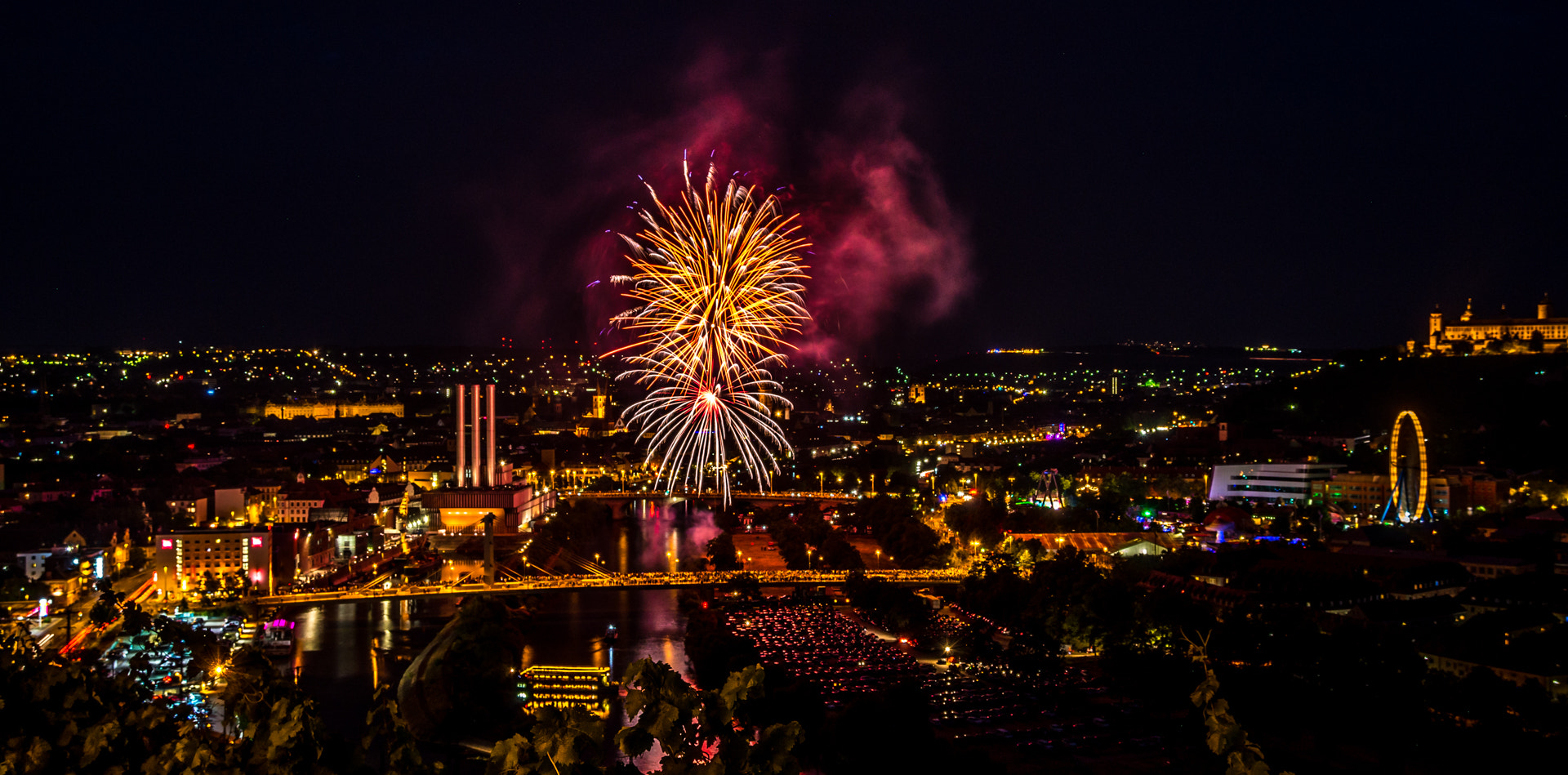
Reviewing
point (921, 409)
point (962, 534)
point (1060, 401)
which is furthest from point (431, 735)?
point (1060, 401)

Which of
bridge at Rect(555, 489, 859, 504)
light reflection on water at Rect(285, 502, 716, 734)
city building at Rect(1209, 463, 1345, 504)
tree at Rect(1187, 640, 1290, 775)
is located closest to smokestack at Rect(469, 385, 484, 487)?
bridge at Rect(555, 489, 859, 504)

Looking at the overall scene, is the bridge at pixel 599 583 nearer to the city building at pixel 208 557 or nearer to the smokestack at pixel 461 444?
the city building at pixel 208 557

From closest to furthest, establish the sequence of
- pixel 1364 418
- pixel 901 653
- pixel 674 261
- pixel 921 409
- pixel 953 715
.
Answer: pixel 953 715, pixel 674 261, pixel 901 653, pixel 1364 418, pixel 921 409

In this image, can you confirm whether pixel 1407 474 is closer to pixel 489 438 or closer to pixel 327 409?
pixel 489 438

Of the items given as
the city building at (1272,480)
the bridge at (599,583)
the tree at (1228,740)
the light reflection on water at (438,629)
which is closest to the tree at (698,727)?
the tree at (1228,740)

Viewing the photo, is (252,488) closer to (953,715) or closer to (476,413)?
(476,413)

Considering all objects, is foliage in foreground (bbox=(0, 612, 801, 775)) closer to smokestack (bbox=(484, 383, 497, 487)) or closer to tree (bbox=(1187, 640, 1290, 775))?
tree (bbox=(1187, 640, 1290, 775))
